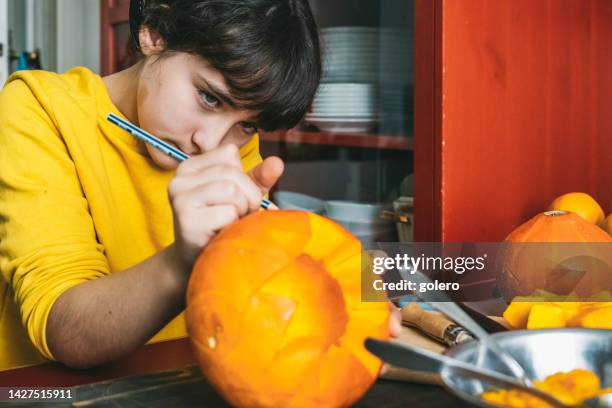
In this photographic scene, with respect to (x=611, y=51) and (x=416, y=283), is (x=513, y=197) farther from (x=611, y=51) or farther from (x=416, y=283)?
(x=416, y=283)

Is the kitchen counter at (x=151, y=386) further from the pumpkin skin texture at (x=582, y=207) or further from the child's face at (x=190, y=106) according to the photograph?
the pumpkin skin texture at (x=582, y=207)

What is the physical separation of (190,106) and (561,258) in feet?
1.70

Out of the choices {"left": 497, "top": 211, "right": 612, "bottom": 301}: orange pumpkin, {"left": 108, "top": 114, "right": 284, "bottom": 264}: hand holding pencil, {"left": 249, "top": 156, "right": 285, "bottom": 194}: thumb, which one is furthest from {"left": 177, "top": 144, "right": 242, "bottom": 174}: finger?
{"left": 497, "top": 211, "right": 612, "bottom": 301}: orange pumpkin

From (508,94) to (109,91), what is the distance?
25.7 inches

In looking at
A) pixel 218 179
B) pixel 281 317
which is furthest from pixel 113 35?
pixel 281 317

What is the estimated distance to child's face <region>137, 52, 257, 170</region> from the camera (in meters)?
0.86

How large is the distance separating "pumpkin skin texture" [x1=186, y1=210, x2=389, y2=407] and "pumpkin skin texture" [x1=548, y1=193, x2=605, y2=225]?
66 cm

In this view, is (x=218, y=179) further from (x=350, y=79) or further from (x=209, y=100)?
(x=350, y=79)

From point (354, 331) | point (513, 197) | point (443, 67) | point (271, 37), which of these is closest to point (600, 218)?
point (513, 197)

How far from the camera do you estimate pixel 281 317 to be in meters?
0.46

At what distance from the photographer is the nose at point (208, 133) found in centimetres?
87

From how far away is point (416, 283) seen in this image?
2.48 feet

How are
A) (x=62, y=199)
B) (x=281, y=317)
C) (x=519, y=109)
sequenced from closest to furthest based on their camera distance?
(x=281, y=317) → (x=62, y=199) → (x=519, y=109)

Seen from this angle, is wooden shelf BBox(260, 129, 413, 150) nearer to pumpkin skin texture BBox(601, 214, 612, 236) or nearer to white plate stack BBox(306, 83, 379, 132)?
white plate stack BBox(306, 83, 379, 132)
